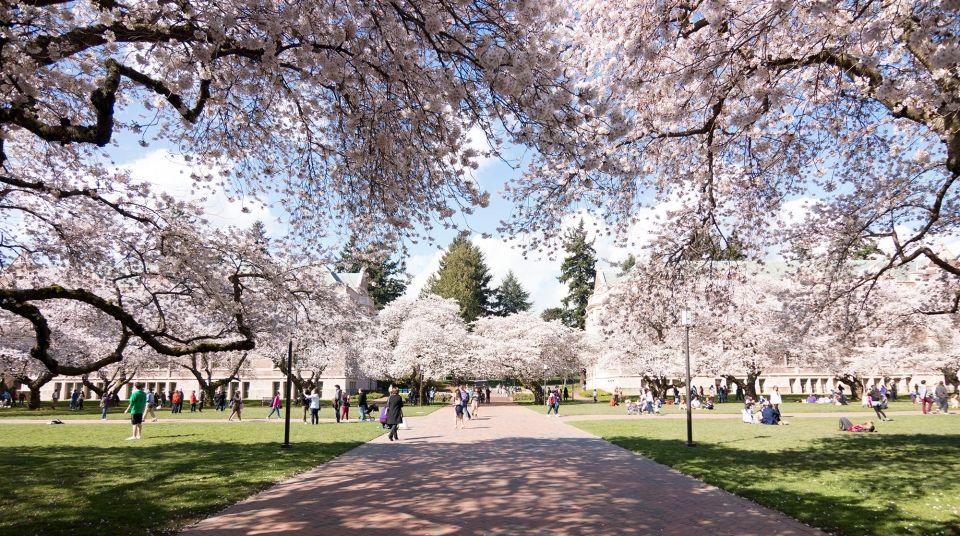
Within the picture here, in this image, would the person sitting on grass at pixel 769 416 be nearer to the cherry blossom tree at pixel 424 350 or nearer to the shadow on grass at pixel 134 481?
the shadow on grass at pixel 134 481

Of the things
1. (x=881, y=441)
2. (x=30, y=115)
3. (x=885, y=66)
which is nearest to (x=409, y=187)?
(x=30, y=115)

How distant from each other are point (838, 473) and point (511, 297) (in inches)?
3272

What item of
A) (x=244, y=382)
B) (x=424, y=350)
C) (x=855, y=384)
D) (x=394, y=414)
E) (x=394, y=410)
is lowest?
(x=244, y=382)

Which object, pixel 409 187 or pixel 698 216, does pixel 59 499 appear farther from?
pixel 698 216

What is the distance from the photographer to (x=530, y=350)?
49.1 metres

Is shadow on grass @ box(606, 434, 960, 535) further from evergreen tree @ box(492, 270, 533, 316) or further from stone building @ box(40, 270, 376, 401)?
evergreen tree @ box(492, 270, 533, 316)

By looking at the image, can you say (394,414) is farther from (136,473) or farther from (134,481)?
(134,481)

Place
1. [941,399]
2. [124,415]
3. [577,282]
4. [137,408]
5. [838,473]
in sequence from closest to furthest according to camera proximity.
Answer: [838,473] → [137,408] → [941,399] → [124,415] → [577,282]

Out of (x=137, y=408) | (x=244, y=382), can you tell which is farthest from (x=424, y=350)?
(x=137, y=408)

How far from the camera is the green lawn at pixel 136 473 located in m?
7.57

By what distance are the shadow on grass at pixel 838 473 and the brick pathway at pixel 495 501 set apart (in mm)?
601

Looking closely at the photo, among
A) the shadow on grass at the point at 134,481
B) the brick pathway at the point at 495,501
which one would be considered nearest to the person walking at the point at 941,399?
the brick pathway at the point at 495,501

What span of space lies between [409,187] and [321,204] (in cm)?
258

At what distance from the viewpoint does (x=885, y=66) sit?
938cm
